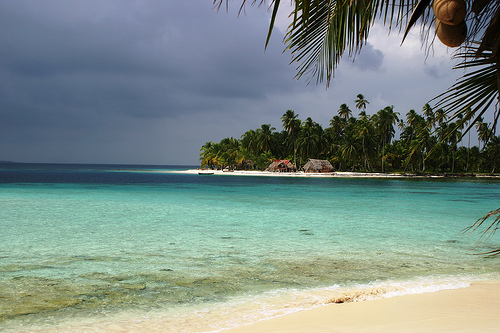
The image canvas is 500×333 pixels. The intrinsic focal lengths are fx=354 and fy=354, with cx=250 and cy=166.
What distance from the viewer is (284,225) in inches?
457

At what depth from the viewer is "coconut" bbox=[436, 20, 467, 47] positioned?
1634mm

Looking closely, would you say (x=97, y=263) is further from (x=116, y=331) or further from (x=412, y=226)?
(x=412, y=226)

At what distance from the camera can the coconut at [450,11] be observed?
150 centimetres

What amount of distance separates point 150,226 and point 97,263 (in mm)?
4947

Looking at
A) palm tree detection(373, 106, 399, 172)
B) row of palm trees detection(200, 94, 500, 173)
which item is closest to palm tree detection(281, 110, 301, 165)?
row of palm trees detection(200, 94, 500, 173)

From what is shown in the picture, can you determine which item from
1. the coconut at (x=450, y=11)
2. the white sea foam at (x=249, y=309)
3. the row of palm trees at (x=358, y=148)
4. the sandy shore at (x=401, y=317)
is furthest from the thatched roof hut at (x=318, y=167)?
the coconut at (x=450, y=11)

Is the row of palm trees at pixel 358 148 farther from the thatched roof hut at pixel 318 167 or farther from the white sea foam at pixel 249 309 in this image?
the white sea foam at pixel 249 309

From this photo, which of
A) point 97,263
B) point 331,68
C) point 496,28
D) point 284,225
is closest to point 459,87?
point 496,28

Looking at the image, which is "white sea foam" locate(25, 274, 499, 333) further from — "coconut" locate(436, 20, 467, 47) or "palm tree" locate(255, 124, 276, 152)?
"palm tree" locate(255, 124, 276, 152)

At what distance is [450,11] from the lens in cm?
152

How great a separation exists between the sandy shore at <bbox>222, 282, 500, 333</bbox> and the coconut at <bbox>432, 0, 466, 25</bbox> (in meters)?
2.64

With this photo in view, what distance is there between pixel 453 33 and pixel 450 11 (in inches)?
6.0

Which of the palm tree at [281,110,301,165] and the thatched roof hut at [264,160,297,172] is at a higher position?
the palm tree at [281,110,301,165]

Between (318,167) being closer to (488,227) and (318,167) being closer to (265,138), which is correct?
(265,138)
